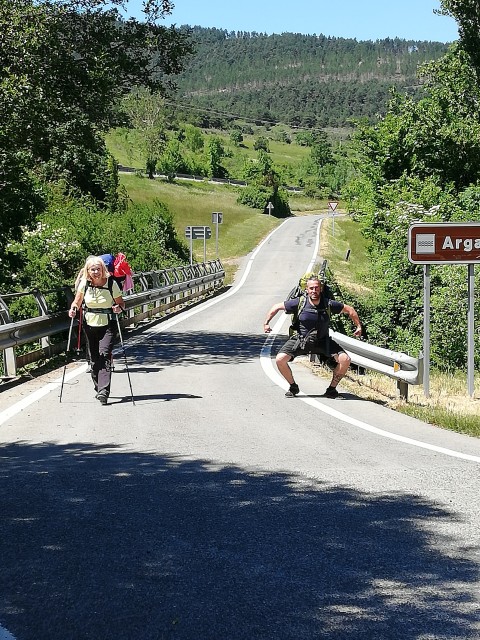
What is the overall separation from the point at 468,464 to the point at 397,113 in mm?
34346

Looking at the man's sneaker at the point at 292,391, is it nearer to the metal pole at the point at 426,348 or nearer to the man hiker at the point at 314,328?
the man hiker at the point at 314,328

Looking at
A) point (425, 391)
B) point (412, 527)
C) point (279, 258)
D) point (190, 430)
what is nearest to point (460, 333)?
point (425, 391)

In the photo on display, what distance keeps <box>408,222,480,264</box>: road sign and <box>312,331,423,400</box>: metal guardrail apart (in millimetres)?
1292

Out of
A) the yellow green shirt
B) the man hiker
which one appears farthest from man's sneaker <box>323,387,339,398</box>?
the yellow green shirt

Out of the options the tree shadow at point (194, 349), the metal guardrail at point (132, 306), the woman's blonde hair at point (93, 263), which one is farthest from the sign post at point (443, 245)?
the metal guardrail at point (132, 306)

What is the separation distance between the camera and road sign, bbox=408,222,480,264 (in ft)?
37.7

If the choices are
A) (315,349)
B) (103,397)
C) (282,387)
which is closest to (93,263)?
(103,397)

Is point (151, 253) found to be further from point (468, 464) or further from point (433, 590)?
point (433, 590)

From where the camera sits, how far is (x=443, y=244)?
11555 millimetres

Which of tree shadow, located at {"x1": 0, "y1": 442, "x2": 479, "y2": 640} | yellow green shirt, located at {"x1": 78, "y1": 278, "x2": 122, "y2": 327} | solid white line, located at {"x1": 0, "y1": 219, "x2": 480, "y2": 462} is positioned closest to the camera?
tree shadow, located at {"x1": 0, "y1": 442, "x2": 479, "y2": 640}

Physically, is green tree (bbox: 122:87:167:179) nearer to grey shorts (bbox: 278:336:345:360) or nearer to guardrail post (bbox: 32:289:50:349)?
guardrail post (bbox: 32:289:50:349)

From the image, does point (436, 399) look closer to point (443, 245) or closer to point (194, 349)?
point (443, 245)

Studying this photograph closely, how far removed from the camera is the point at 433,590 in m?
4.21

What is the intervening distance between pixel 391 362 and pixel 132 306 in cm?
1180
